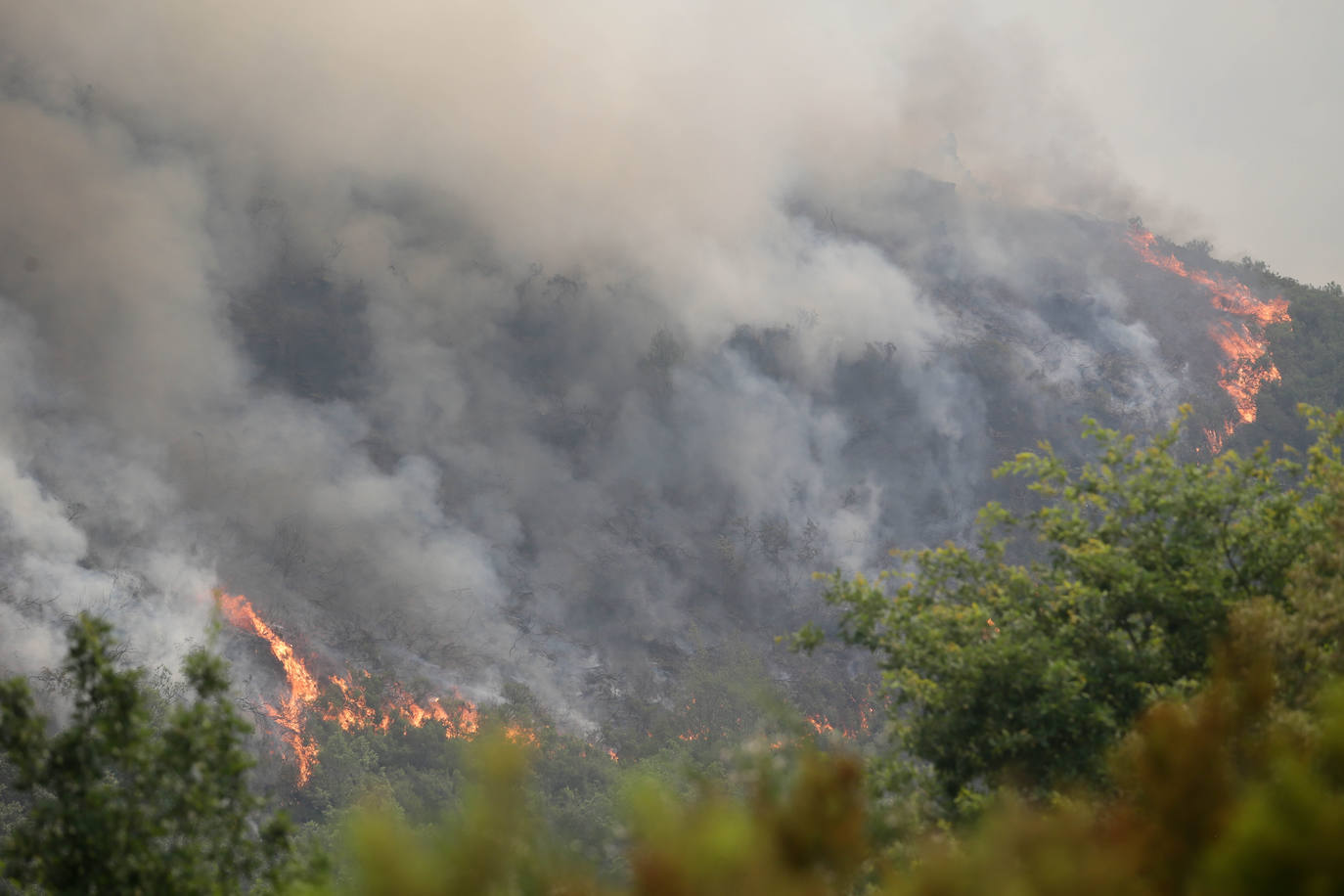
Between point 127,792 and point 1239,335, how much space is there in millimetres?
182397

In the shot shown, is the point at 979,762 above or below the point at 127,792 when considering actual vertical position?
above

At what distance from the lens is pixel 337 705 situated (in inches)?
3994

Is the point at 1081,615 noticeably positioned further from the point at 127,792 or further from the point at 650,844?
the point at 127,792

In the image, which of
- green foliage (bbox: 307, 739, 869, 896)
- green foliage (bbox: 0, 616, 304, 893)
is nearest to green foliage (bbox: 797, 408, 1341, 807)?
green foliage (bbox: 0, 616, 304, 893)

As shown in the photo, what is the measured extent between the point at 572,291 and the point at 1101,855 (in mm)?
160989

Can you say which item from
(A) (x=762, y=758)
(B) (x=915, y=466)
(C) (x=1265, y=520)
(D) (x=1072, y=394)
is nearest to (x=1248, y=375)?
(D) (x=1072, y=394)

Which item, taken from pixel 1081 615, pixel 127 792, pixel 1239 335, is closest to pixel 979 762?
pixel 1081 615

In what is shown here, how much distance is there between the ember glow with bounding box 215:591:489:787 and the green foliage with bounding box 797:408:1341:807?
82.2 meters

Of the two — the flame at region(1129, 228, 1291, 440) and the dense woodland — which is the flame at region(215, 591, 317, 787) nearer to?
the dense woodland

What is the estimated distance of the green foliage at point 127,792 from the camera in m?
8.43

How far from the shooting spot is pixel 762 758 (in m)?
6.09

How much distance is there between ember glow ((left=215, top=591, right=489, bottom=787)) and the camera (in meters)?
95.8

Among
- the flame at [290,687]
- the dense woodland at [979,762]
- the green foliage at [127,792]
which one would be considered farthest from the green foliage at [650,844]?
the flame at [290,687]

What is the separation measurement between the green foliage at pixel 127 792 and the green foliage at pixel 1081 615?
8991 mm
